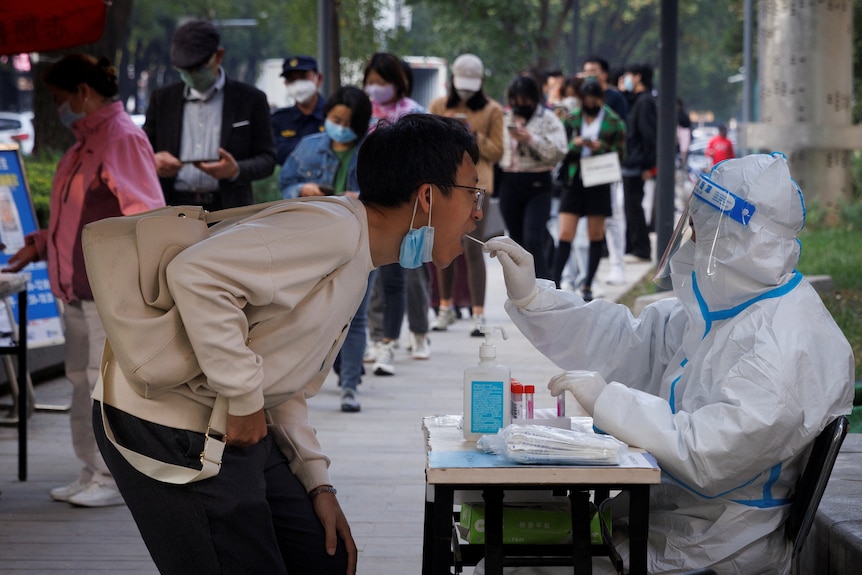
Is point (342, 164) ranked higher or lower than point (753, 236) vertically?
lower

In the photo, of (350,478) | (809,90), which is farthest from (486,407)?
(809,90)

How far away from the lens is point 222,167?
6.35 metres

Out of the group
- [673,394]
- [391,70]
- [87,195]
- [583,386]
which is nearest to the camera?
[583,386]

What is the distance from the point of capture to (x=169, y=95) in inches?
262

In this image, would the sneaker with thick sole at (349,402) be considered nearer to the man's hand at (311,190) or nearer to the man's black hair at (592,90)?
the man's hand at (311,190)

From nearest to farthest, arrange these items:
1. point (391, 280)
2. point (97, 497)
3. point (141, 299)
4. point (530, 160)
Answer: point (141, 299) → point (97, 497) → point (391, 280) → point (530, 160)

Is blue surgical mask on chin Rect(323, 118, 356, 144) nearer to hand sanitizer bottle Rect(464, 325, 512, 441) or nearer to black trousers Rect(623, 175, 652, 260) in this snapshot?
hand sanitizer bottle Rect(464, 325, 512, 441)

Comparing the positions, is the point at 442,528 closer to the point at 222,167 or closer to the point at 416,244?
the point at 416,244

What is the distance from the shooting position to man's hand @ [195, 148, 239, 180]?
20.8ft

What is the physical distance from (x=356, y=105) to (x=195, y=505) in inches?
181

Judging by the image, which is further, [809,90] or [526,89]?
[809,90]

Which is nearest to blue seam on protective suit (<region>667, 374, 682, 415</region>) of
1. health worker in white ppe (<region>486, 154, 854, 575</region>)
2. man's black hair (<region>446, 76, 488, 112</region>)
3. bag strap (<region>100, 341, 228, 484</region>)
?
health worker in white ppe (<region>486, 154, 854, 575</region>)

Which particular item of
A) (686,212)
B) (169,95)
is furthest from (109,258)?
(169,95)

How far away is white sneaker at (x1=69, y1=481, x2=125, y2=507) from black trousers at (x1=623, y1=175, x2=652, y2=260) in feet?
30.3
